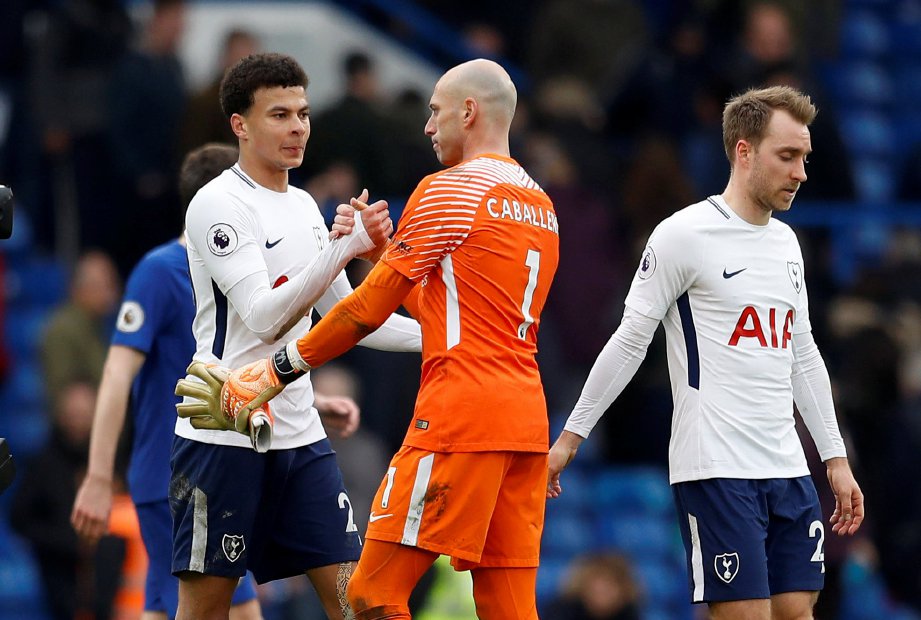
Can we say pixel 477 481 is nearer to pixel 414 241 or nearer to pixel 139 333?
pixel 414 241

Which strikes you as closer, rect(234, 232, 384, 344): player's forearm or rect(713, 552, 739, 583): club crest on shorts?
rect(234, 232, 384, 344): player's forearm

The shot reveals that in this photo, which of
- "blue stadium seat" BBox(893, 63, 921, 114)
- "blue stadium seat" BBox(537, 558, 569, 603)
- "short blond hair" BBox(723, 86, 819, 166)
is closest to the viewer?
"short blond hair" BBox(723, 86, 819, 166)

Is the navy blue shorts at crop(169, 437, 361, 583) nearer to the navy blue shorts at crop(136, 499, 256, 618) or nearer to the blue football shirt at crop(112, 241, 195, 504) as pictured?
the navy blue shorts at crop(136, 499, 256, 618)

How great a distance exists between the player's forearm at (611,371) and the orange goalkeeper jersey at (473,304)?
1.53 feet

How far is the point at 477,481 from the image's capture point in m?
6.08

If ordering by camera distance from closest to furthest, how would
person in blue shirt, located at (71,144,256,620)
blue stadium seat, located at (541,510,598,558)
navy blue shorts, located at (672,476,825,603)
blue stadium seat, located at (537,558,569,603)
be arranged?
1. navy blue shorts, located at (672,476,825,603)
2. person in blue shirt, located at (71,144,256,620)
3. blue stadium seat, located at (537,558,569,603)
4. blue stadium seat, located at (541,510,598,558)

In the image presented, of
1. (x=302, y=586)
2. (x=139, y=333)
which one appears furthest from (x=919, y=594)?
(x=139, y=333)

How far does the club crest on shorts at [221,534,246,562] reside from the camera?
21.3ft

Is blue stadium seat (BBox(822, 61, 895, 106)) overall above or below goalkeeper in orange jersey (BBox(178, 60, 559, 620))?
above

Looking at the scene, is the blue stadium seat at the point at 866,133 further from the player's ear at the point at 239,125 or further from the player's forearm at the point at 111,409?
the player's ear at the point at 239,125

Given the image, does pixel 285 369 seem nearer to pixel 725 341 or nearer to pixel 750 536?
pixel 725 341

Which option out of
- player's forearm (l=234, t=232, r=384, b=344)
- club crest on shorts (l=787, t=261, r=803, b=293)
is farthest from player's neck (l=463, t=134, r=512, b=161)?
club crest on shorts (l=787, t=261, r=803, b=293)

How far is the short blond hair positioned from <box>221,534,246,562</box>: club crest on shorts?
240 centimetres

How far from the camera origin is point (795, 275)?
264 inches
